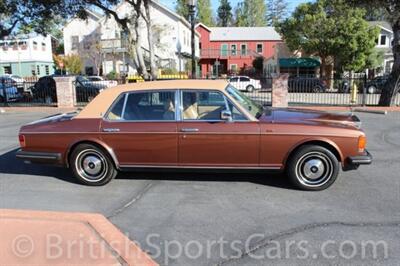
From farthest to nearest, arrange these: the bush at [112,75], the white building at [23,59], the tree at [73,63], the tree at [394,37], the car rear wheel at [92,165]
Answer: the white building at [23,59] → the tree at [73,63] → the bush at [112,75] → the tree at [394,37] → the car rear wheel at [92,165]

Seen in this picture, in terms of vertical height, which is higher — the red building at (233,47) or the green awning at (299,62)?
the red building at (233,47)

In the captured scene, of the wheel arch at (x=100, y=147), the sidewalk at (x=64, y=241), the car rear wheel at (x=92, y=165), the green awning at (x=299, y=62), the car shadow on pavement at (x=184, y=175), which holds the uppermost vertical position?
the green awning at (x=299, y=62)

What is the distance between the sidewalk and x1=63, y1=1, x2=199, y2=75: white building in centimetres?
3653

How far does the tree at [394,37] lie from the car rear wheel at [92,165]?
13.0 metres

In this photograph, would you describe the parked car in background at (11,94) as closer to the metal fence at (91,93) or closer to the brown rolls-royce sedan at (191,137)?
the metal fence at (91,93)

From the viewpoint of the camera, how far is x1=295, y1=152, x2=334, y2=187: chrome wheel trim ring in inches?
208

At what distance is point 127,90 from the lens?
5.66 m

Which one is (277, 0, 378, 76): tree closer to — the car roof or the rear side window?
the car roof

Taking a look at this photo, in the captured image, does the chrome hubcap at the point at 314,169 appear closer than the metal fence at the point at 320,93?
Yes

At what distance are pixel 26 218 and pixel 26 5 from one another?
17249 mm

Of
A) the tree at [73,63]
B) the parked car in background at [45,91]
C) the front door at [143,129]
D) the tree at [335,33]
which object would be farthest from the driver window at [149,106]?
the tree at [73,63]

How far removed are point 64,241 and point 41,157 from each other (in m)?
2.29

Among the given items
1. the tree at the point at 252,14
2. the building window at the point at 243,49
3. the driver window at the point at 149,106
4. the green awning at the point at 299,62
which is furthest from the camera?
the tree at the point at 252,14

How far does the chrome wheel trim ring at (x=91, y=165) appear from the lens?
573 cm
